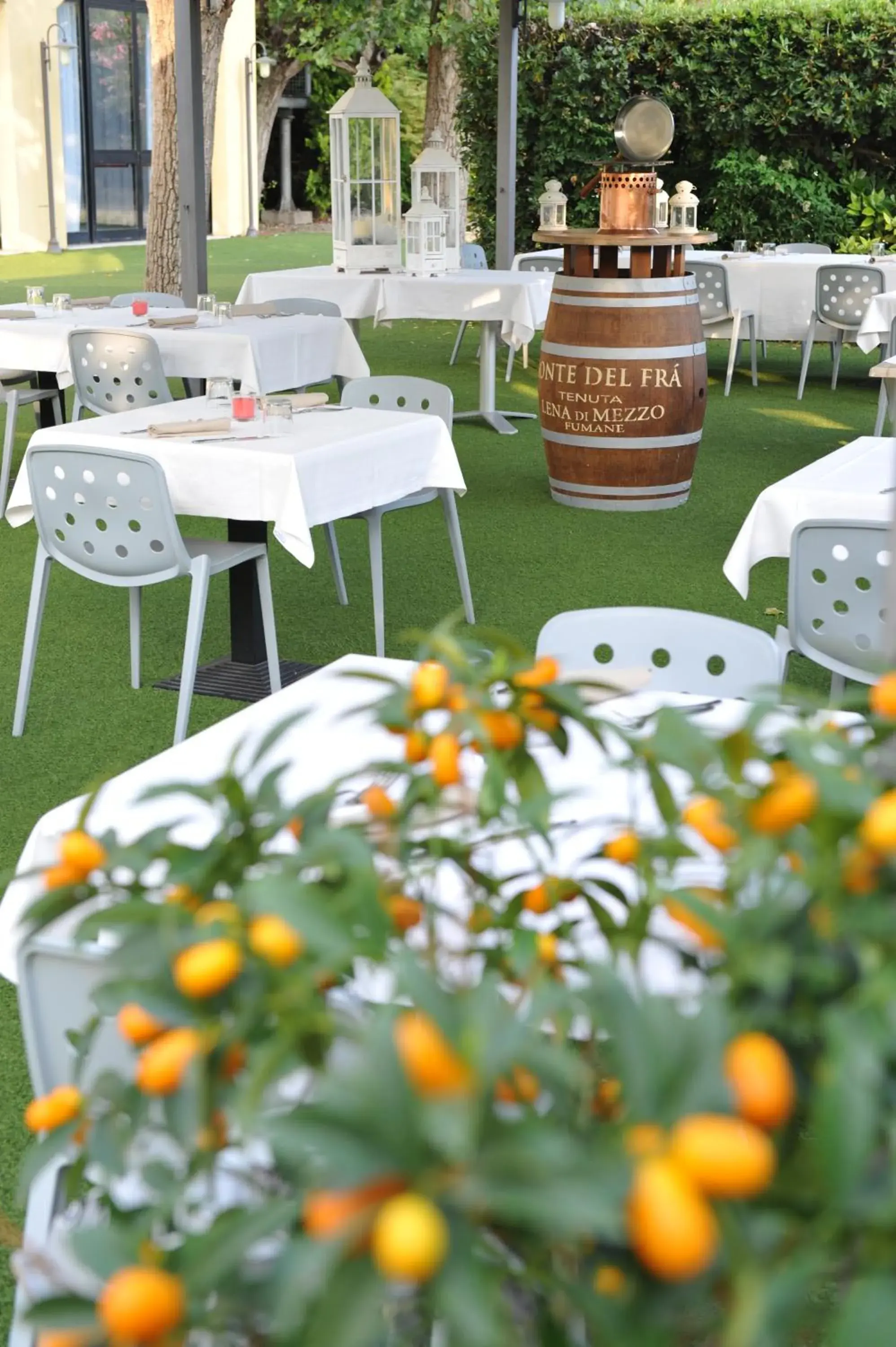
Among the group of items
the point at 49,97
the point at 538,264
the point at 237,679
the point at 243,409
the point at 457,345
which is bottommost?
the point at 237,679

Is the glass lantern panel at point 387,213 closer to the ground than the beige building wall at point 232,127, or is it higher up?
closer to the ground

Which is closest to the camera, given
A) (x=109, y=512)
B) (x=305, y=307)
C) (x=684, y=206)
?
(x=109, y=512)

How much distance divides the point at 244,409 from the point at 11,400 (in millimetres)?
2159

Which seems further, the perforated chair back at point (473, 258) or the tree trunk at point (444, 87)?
the tree trunk at point (444, 87)

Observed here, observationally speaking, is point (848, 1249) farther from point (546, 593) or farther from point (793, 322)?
point (793, 322)

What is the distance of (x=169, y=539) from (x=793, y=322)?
20.6 feet

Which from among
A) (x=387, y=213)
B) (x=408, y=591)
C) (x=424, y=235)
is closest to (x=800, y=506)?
(x=408, y=591)

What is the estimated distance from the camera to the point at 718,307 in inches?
352

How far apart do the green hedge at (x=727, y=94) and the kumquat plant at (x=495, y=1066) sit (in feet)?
38.1

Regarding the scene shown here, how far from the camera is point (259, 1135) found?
0.51m

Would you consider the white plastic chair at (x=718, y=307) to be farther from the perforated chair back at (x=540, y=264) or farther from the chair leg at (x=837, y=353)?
the perforated chair back at (x=540, y=264)

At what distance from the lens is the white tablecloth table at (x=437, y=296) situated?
7645mm

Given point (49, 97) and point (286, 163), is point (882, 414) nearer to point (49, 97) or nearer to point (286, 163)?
point (49, 97)

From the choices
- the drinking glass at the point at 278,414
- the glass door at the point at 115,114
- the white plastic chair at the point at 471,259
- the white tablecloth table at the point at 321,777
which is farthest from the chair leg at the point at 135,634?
the glass door at the point at 115,114
